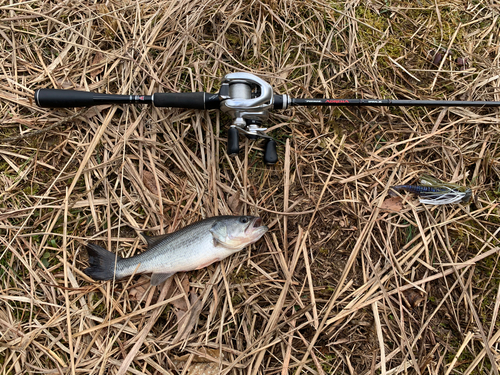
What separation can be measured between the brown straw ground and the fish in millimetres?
162

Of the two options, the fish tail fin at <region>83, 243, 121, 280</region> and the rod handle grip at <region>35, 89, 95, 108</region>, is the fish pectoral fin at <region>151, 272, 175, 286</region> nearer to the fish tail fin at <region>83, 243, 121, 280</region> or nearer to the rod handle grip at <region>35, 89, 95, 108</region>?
the fish tail fin at <region>83, 243, 121, 280</region>

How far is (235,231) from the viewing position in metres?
2.67

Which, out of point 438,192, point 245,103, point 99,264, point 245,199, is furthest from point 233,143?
point 438,192

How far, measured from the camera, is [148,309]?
2725 millimetres

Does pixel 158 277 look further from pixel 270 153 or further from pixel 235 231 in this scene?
pixel 270 153

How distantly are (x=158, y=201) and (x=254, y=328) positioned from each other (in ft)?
4.92

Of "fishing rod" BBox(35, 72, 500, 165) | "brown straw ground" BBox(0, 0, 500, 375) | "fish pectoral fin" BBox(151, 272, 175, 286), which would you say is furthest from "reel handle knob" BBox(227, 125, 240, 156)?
"fish pectoral fin" BBox(151, 272, 175, 286)

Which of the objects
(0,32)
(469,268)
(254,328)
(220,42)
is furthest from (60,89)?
(469,268)

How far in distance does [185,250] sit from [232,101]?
137cm

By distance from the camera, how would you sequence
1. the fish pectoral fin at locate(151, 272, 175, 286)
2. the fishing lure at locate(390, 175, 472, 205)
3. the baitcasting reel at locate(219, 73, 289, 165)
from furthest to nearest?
the fishing lure at locate(390, 175, 472, 205) → the fish pectoral fin at locate(151, 272, 175, 286) → the baitcasting reel at locate(219, 73, 289, 165)

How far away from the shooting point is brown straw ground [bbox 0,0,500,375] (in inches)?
108

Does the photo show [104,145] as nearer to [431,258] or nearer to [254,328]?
[254,328]

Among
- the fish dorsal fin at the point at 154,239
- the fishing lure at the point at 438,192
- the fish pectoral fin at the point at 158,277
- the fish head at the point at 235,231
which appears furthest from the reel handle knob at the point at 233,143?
the fishing lure at the point at 438,192

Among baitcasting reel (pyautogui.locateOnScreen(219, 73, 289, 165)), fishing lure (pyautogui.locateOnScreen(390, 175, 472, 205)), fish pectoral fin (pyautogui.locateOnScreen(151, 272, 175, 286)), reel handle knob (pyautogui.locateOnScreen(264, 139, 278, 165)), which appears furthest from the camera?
fishing lure (pyautogui.locateOnScreen(390, 175, 472, 205))
